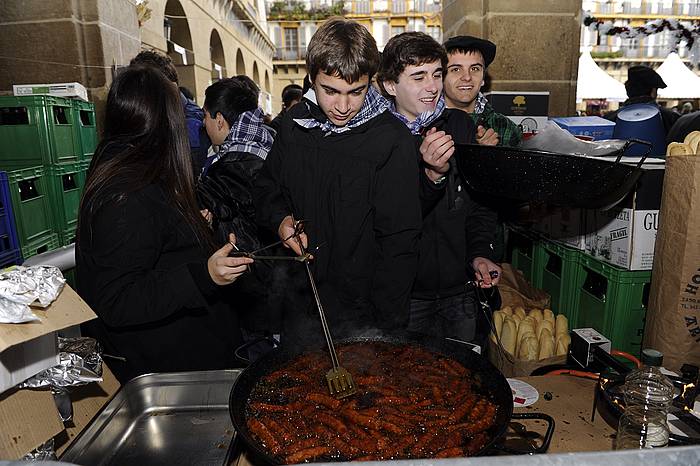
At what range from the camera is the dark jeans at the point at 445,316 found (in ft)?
8.46

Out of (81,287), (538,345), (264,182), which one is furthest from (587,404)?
(81,287)

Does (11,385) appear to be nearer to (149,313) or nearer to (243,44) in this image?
(149,313)

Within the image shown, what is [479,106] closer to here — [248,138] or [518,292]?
[518,292]

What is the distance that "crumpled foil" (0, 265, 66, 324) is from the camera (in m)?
1.06

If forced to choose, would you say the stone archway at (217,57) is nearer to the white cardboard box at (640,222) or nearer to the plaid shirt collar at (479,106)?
the plaid shirt collar at (479,106)

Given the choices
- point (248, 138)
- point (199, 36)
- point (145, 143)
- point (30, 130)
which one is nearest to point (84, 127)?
point (30, 130)

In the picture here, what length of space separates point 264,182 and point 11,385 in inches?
58.3

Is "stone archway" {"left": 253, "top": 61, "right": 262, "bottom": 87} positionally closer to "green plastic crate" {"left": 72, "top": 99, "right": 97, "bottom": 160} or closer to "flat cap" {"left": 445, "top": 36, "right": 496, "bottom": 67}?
"green plastic crate" {"left": 72, "top": 99, "right": 97, "bottom": 160}

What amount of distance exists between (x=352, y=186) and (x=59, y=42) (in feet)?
14.8

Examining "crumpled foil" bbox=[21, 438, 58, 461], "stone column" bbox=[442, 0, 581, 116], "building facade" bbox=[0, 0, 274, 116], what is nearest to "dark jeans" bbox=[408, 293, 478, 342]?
"crumpled foil" bbox=[21, 438, 58, 461]

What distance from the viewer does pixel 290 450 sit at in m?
1.40

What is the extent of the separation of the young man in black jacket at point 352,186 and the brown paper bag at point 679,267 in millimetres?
1086

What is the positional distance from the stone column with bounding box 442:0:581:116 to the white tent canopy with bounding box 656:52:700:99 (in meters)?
11.4

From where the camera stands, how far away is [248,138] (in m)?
3.17
